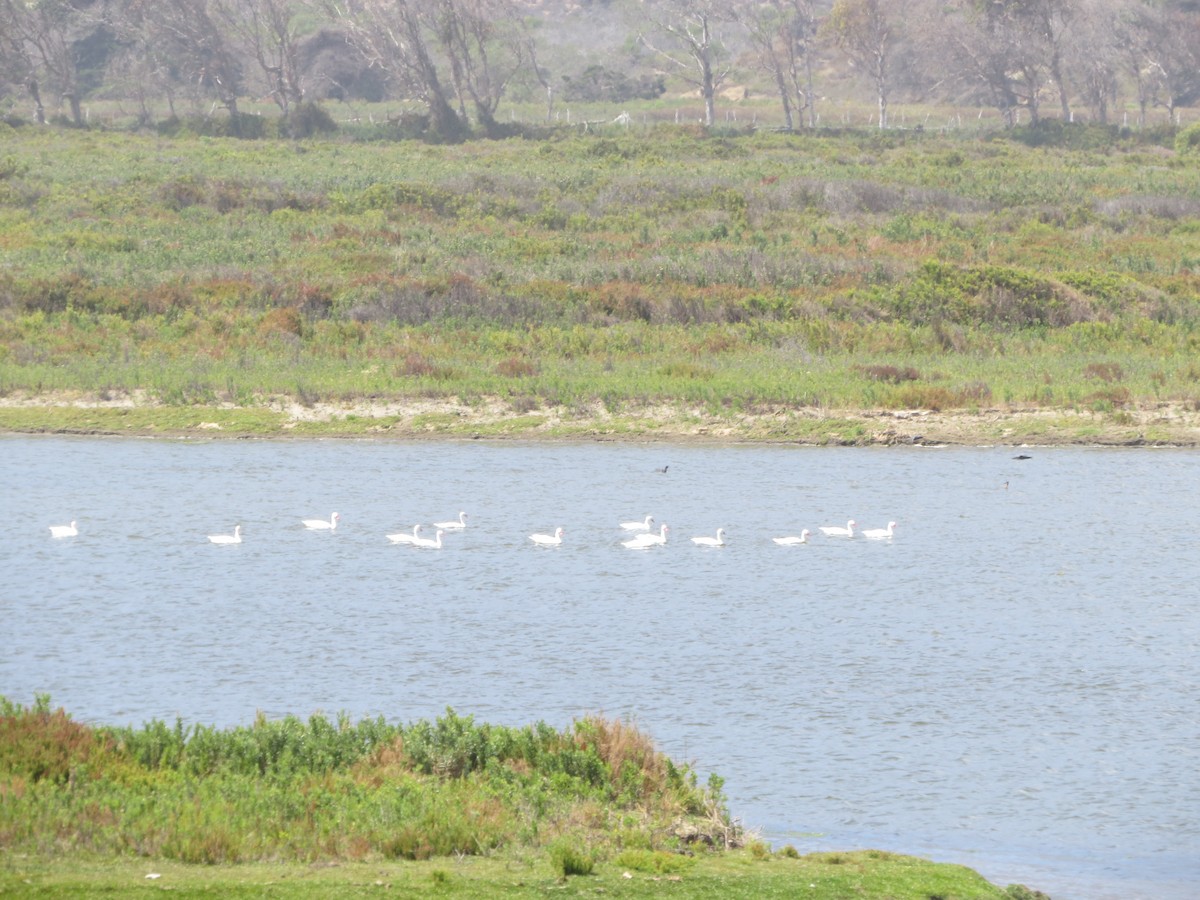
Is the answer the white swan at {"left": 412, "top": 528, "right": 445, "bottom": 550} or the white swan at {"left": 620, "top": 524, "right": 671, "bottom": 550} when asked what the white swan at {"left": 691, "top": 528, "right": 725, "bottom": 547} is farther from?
the white swan at {"left": 412, "top": 528, "right": 445, "bottom": 550}

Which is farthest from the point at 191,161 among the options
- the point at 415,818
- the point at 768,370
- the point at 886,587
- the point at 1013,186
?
the point at 415,818

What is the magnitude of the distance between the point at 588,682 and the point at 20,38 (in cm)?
8772

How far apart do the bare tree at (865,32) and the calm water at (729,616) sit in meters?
73.0

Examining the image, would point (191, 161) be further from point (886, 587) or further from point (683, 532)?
point (886, 587)

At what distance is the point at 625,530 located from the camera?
84.1ft

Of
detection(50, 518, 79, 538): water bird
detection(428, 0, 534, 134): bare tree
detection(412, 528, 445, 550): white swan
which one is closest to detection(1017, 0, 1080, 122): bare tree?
detection(428, 0, 534, 134): bare tree

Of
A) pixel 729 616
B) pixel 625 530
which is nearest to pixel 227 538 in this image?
pixel 625 530

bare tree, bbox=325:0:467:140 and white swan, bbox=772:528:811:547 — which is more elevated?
bare tree, bbox=325:0:467:140

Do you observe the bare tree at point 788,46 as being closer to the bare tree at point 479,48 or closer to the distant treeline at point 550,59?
the distant treeline at point 550,59

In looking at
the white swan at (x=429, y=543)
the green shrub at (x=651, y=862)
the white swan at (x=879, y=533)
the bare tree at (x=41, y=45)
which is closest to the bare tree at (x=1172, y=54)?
the bare tree at (x=41, y=45)

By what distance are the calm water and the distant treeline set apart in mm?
59779

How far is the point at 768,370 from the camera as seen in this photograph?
3641cm

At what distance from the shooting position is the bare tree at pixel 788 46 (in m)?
98.4

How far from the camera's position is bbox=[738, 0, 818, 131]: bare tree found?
98.4m
